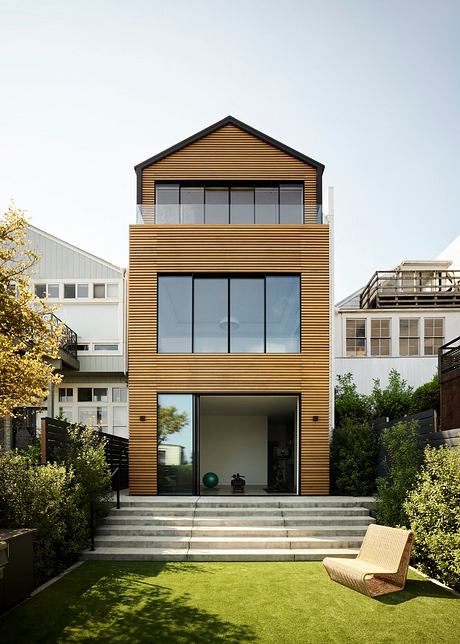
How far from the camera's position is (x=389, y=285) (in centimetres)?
2402

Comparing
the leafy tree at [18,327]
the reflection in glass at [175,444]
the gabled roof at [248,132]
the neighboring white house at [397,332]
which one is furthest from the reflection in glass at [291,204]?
the neighboring white house at [397,332]

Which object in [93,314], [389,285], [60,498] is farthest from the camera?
[389,285]

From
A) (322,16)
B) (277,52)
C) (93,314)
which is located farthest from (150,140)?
(93,314)

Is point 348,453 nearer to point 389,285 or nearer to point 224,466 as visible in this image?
point 224,466

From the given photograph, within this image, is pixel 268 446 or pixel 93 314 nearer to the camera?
pixel 268 446

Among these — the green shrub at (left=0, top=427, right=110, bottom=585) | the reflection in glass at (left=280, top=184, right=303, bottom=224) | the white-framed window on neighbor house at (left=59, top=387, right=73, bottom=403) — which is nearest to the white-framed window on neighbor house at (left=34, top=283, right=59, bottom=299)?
the white-framed window on neighbor house at (left=59, top=387, right=73, bottom=403)

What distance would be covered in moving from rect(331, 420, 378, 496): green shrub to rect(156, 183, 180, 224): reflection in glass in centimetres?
677

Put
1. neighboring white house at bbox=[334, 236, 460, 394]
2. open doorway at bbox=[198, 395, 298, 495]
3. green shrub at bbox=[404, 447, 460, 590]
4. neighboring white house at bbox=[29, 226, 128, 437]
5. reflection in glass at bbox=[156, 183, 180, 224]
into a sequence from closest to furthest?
1. green shrub at bbox=[404, 447, 460, 590]
2. reflection in glass at bbox=[156, 183, 180, 224]
3. open doorway at bbox=[198, 395, 298, 495]
4. neighboring white house at bbox=[29, 226, 128, 437]
5. neighboring white house at bbox=[334, 236, 460, 394]

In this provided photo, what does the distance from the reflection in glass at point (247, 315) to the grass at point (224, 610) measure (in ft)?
19.6

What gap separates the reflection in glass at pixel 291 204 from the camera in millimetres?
15047

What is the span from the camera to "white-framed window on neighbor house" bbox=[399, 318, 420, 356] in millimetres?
22000

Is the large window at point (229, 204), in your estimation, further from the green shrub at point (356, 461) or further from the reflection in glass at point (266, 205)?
the green shrub at point (356, 461)

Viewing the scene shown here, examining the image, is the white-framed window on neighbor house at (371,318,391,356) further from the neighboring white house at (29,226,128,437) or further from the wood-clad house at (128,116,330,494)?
the neighboring white house at (29,226,128,437)

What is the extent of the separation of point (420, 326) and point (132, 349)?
12.3 m
